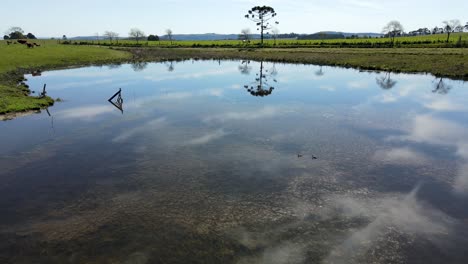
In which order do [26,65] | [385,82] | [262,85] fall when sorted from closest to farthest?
[262,85] → [385,82] → [26,65]

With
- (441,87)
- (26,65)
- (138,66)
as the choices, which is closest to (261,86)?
(441,87)

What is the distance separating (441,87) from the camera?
1791 inches

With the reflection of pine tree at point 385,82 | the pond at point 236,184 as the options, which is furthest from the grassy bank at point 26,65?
the reflection of pine tree at point 385,82

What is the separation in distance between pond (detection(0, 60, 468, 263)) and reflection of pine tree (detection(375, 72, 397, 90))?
11.3m

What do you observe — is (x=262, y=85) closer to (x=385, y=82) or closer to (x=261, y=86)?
(x=261, y=86)

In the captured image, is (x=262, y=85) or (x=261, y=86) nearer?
(x=261, y=86)

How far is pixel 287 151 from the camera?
22.2 metres

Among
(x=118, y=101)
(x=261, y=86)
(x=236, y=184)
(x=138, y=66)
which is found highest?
(x=138, y=66)

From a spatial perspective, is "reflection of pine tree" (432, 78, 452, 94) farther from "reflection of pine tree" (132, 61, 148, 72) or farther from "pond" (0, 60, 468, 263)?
"reflection of pine tree" (132, 61, 148, 72)

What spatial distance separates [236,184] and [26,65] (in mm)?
63822

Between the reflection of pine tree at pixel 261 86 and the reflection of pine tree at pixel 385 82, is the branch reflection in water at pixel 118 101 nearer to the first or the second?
the reflection of pine tree at pixel 261 86

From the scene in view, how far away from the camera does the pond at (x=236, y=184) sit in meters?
12.7

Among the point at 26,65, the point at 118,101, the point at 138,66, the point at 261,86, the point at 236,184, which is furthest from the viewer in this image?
the point at 138,66

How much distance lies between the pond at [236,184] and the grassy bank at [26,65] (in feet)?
8.52
